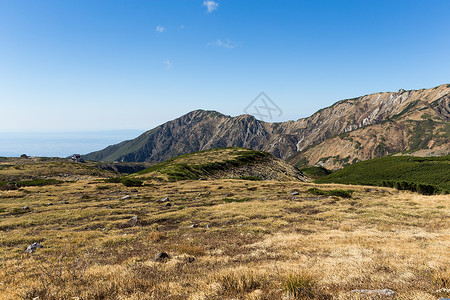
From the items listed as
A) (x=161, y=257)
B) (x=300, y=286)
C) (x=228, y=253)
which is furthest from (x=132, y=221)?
(x=300, y=286)

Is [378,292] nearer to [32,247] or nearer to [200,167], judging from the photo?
[32,247]

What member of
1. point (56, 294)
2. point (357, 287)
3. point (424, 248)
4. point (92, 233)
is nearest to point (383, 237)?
point (424, 248)

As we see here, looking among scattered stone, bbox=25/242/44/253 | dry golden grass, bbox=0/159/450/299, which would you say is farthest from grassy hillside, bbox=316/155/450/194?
scattered stone, bbox=25/242/44/253

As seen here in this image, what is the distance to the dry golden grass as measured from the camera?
8.62 metres

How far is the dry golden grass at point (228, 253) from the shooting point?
28.3 ft

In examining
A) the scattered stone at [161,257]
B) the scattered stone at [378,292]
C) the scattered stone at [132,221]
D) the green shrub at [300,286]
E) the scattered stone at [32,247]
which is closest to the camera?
the scattered stone at [378,292]

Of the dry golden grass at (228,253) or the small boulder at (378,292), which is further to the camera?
the dry golden grass at (228,253)

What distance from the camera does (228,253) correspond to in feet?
47.5

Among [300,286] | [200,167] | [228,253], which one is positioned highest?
[300,286]

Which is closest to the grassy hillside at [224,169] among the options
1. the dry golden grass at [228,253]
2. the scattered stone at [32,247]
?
the dry golden grass at [228,253]

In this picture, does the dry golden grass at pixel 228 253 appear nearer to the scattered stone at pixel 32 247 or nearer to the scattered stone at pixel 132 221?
the scattered stone at pixel 132 221

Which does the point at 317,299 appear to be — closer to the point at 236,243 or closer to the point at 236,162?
the point at 236,243

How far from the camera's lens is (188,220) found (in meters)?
25.4

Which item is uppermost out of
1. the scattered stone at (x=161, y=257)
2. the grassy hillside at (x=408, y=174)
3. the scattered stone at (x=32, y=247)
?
the scattered stone at (x=161, y=257)
